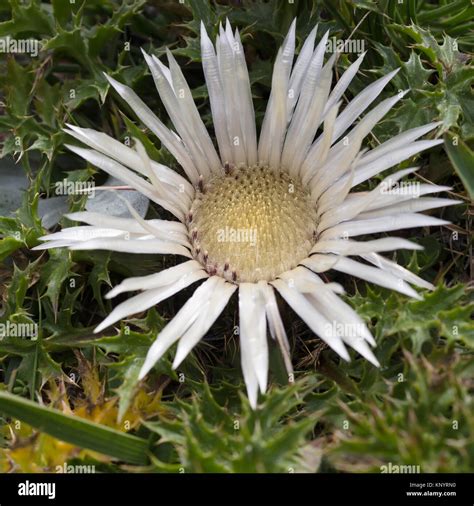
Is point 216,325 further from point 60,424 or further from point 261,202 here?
point 60,424

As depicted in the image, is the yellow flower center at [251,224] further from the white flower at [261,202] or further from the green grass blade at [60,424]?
the green grass blade at [60,424]

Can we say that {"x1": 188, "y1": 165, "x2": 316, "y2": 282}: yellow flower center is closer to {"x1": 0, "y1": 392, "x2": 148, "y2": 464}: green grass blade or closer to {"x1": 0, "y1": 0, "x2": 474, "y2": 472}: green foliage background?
{"x1": 0, "y1": 0, "x2": 474, "y2": 472}: green foliage background

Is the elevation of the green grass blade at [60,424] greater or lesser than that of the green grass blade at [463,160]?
lesser

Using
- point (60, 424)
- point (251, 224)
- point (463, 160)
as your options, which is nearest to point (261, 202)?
point (251, 224)

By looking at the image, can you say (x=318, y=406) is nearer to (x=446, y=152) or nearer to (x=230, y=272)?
(x=230, y=272)

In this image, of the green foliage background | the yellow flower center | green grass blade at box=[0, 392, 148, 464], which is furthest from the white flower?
green grass blade at box=[0, 392, 148, 464]

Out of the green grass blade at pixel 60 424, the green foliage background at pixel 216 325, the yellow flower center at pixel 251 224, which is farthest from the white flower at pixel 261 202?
the green grass blade at pixel 60 424
